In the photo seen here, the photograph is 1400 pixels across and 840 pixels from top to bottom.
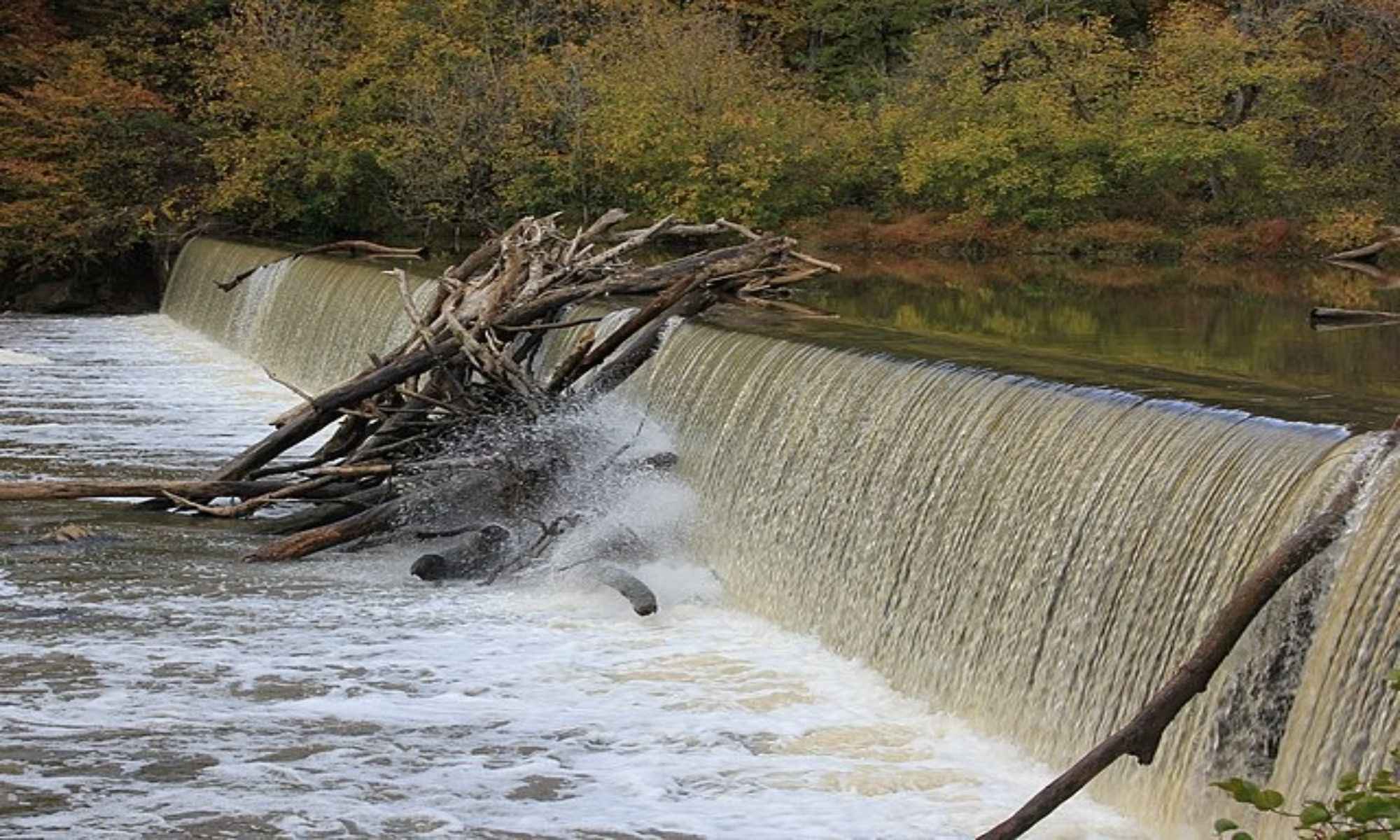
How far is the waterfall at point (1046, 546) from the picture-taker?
22.2 ft

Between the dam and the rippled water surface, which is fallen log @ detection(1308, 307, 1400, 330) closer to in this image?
the dam

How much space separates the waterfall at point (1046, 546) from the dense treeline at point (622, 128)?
60.0ft

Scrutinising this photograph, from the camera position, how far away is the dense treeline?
31.1m

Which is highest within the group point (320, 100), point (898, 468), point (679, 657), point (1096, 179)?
point (1096, 179)

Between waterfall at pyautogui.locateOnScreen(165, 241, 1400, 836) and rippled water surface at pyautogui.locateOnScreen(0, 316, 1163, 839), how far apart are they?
278mm

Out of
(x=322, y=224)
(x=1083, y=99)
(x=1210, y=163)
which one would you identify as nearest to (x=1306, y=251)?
(x=1210, y=163)

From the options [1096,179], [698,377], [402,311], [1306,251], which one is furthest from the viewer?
[1096,179]

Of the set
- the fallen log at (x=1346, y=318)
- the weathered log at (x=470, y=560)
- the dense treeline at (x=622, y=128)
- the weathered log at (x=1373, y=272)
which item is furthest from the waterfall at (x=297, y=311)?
the weathered log at (x=1373, y=272)

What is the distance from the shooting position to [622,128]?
3141cm

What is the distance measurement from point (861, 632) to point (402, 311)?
9.69 meters

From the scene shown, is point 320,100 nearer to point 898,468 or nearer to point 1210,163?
point 1210,163

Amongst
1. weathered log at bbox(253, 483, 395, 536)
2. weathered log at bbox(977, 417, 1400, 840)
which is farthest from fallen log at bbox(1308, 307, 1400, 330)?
weathered log at bbox(977, 417, 1400, 840)

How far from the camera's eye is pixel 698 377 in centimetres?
1314

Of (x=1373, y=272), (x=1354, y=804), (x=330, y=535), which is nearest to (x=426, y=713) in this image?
(x=330, y=535)
